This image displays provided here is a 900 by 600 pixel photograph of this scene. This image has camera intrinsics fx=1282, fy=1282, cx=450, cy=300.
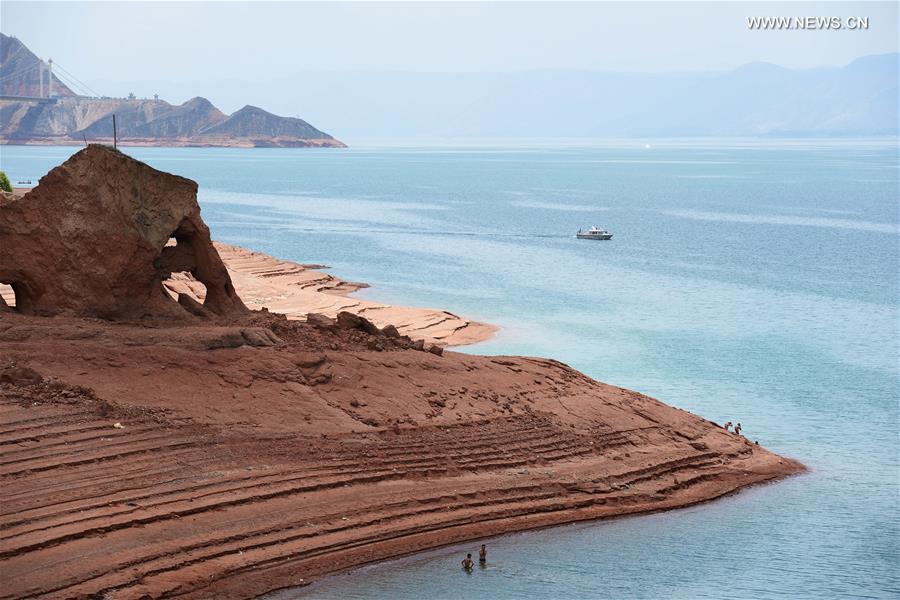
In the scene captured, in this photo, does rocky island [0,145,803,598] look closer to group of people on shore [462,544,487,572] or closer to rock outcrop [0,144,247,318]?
rock outcrop [0,144,247,318]

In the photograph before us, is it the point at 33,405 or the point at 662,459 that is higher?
the point at 33,405

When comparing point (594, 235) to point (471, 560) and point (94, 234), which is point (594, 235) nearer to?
point (94, 234)

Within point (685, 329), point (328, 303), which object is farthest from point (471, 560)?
point (685, 329)

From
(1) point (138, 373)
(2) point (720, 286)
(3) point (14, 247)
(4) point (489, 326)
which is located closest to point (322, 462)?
(1) point (138, 373)

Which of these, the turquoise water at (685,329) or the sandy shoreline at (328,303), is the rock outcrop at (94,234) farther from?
the sandy shoreline at (328,303)

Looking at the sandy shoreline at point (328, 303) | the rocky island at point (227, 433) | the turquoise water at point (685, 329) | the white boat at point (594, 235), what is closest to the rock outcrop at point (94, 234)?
the rocky island at point (227, 433)

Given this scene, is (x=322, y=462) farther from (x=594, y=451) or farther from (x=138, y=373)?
(x=594, y=451)
